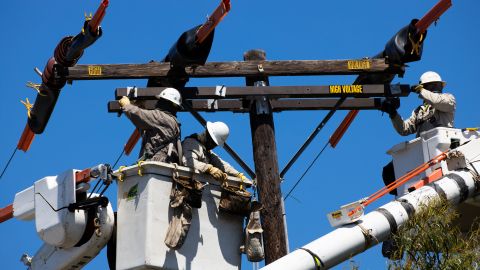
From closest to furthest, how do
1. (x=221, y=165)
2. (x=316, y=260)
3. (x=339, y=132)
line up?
(x=316, y=260) < (x=221, y=165) < (x=339, y=132)

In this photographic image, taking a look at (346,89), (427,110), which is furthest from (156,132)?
(427,110)

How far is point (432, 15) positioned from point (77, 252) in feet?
21.9

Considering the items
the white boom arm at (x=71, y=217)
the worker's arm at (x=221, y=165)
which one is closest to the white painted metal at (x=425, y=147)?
the worker's arm at (x=221, y=165)

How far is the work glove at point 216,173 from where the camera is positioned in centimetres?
1812

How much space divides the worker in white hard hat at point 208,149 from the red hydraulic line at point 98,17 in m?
2.37

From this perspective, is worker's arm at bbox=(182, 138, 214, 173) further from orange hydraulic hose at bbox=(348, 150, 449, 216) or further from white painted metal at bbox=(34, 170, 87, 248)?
orange hydraulic hose at bbox=(348, 150, 449, 216)

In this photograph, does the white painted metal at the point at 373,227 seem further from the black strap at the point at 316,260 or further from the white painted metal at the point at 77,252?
the white painted metal at the point at 77,252

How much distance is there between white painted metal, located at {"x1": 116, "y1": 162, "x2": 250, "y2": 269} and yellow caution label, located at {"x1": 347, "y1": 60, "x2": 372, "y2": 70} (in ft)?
12.2

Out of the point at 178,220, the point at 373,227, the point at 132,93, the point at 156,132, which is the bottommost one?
the point at 178,220

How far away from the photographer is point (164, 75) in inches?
809

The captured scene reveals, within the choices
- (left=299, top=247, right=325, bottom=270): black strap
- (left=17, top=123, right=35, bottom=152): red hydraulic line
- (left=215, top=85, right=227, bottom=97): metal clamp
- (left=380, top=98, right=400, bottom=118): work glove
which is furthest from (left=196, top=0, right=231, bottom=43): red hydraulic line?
(left=299, top=247, right=325, bottom=270): black strap

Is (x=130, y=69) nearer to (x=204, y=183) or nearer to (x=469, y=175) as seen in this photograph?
(x=204, y=183)

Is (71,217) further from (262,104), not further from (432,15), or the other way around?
(432,15)

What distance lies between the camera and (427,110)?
21.3 metres
